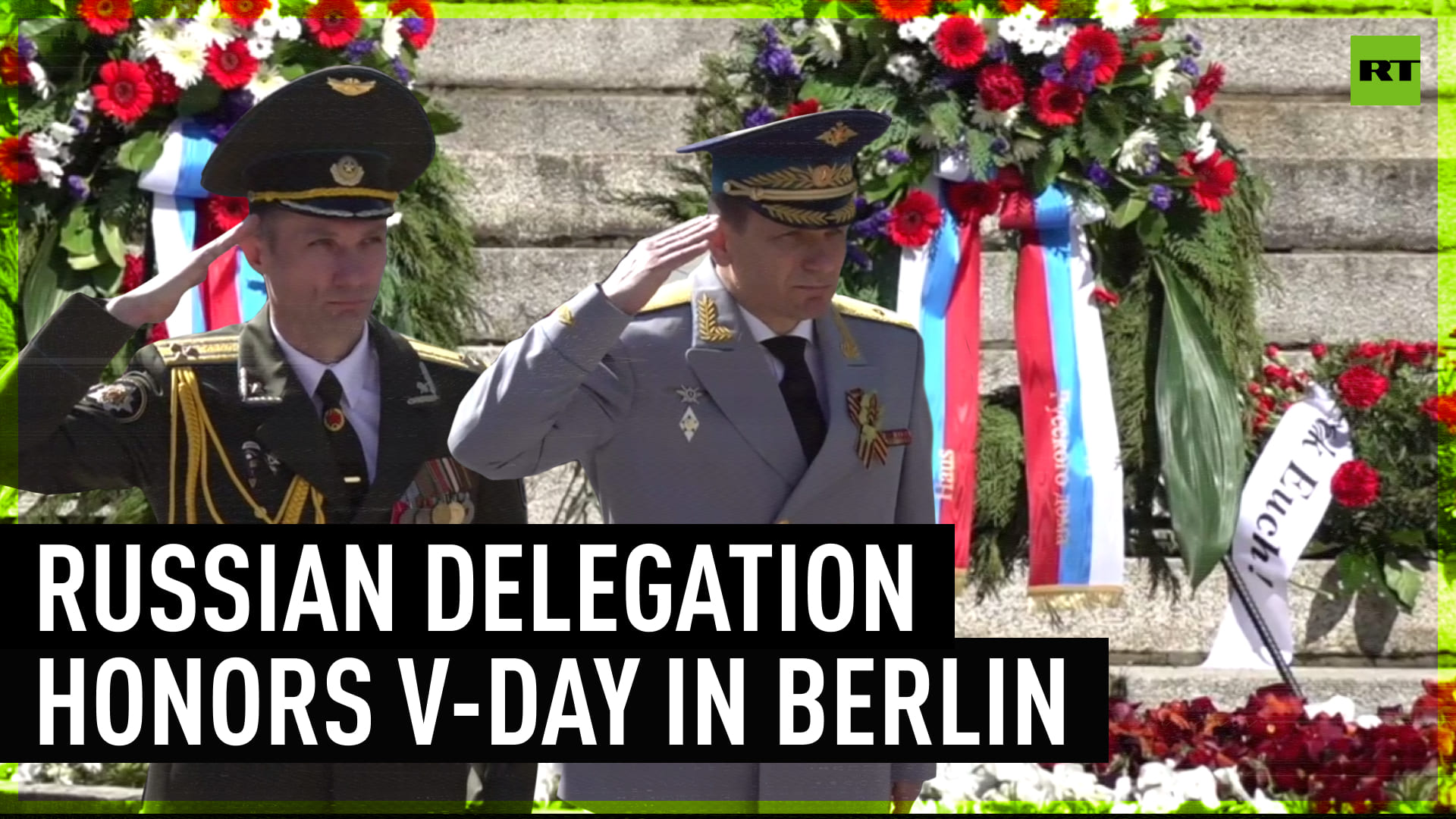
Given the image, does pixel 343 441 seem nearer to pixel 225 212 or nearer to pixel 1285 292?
pixel 225 212

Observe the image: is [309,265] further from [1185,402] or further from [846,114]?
[1185,402]

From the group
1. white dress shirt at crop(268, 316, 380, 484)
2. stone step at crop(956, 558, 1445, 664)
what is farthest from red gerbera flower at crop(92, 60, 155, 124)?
stone step at crop(956, 558, 1445, 664)

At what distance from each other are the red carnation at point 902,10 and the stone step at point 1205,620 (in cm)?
131

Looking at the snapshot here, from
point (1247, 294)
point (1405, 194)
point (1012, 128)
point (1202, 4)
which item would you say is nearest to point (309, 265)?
point (1012, 128)

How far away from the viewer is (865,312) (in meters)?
3.46

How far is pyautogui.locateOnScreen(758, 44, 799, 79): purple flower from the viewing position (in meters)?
4.23

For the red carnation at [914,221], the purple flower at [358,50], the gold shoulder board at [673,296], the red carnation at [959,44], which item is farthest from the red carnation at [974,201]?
the purple flower at [358,50]

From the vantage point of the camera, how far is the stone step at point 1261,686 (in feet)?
13.6

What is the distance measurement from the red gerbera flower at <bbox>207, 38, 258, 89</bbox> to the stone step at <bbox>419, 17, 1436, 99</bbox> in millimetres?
1298

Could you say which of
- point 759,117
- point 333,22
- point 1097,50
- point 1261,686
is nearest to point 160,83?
point 333,22

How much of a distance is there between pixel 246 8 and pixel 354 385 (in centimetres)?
→ 121

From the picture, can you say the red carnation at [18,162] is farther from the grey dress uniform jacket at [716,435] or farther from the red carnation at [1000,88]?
the red carnation at [1000,88]

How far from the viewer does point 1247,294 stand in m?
4.33

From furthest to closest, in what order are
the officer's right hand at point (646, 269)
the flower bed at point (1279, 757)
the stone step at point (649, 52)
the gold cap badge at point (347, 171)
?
1. the stone step at point (649, 52)
2. the flower bed at point (1279, 757)
3. the gold cap badge at point (347, 171)
4. the officer's right hand at point (646, 269)
